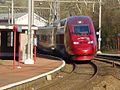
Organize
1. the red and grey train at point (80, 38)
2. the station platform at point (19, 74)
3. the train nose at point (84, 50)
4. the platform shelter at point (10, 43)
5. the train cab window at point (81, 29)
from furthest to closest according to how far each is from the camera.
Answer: the platform shelter at point (10, 43)
the train cab window at point (81, 29)
the red and grey train at point (80, 38)
the train nose at point (84, 50)
the station platform at point (19, 74)

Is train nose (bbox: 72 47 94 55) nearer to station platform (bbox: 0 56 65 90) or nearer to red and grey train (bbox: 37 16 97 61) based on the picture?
red and grey train (bbox: 37 16 97 61)

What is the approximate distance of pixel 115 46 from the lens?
64.1 m

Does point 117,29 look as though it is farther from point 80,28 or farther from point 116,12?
point 80,28

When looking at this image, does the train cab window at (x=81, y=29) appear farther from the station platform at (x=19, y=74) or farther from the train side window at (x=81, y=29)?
the station platform at (x=19, y=74)

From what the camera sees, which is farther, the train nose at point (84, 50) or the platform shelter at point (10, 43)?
the platform shelter at point (10, 43)

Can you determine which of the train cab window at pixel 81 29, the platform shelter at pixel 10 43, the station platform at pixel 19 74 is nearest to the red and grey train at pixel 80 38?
the train cab window at pixel 81 29

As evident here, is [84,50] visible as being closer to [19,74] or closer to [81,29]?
[81,29]

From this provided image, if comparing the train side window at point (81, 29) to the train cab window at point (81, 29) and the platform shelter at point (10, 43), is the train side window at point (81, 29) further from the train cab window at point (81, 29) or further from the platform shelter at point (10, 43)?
the platform shelter at point (10, 43)

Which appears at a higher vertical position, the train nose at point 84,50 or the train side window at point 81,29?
the train side window at point 81,29

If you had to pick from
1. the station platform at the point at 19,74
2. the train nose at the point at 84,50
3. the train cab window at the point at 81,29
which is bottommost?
the station platform at the point at 19,74

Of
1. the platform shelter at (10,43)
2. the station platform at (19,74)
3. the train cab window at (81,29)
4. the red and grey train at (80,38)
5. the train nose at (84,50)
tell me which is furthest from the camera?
the platform shelter at (10,43)

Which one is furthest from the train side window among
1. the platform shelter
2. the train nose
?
the platform shelter

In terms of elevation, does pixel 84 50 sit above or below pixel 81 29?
below

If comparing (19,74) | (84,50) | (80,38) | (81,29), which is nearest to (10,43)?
(81,29)
